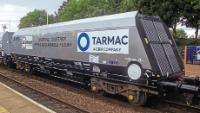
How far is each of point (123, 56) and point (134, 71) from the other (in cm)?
91

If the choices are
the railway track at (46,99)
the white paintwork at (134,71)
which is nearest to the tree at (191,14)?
the railway track at (46,99)

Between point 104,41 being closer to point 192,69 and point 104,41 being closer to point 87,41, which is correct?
point 87,41

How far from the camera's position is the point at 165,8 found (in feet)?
125

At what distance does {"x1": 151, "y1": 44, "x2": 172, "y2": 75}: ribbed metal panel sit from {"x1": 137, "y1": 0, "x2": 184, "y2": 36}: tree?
76.6ft

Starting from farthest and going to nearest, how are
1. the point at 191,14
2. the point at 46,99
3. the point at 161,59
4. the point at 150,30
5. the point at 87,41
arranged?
1. the point at 191,14
2. the point at 87,41
3. the point at 46,99
4. the point at 150,30
5. the point at 161,59

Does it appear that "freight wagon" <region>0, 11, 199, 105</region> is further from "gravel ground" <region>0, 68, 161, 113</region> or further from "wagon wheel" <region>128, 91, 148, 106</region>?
"gravel ground" <region>0, 68, 161, 113</region>

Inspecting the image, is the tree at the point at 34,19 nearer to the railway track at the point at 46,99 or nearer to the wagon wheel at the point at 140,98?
the railway track at the point at 46,99

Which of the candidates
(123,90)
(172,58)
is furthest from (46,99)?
(172,58)

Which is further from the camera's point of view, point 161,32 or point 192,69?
point 192,69

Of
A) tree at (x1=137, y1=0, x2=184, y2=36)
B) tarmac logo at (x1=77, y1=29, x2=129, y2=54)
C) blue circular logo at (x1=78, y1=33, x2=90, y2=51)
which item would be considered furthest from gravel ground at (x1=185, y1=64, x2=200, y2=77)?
tarmac logo at (x1=77, y1=29, x2=129, y2=54)

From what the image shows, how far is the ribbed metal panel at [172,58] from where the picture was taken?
15.7 m

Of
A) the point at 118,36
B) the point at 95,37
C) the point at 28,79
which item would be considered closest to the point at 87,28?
the point at 95,37

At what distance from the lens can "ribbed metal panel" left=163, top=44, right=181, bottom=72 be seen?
51.4 feet

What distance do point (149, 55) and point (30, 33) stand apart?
14.1 meters
